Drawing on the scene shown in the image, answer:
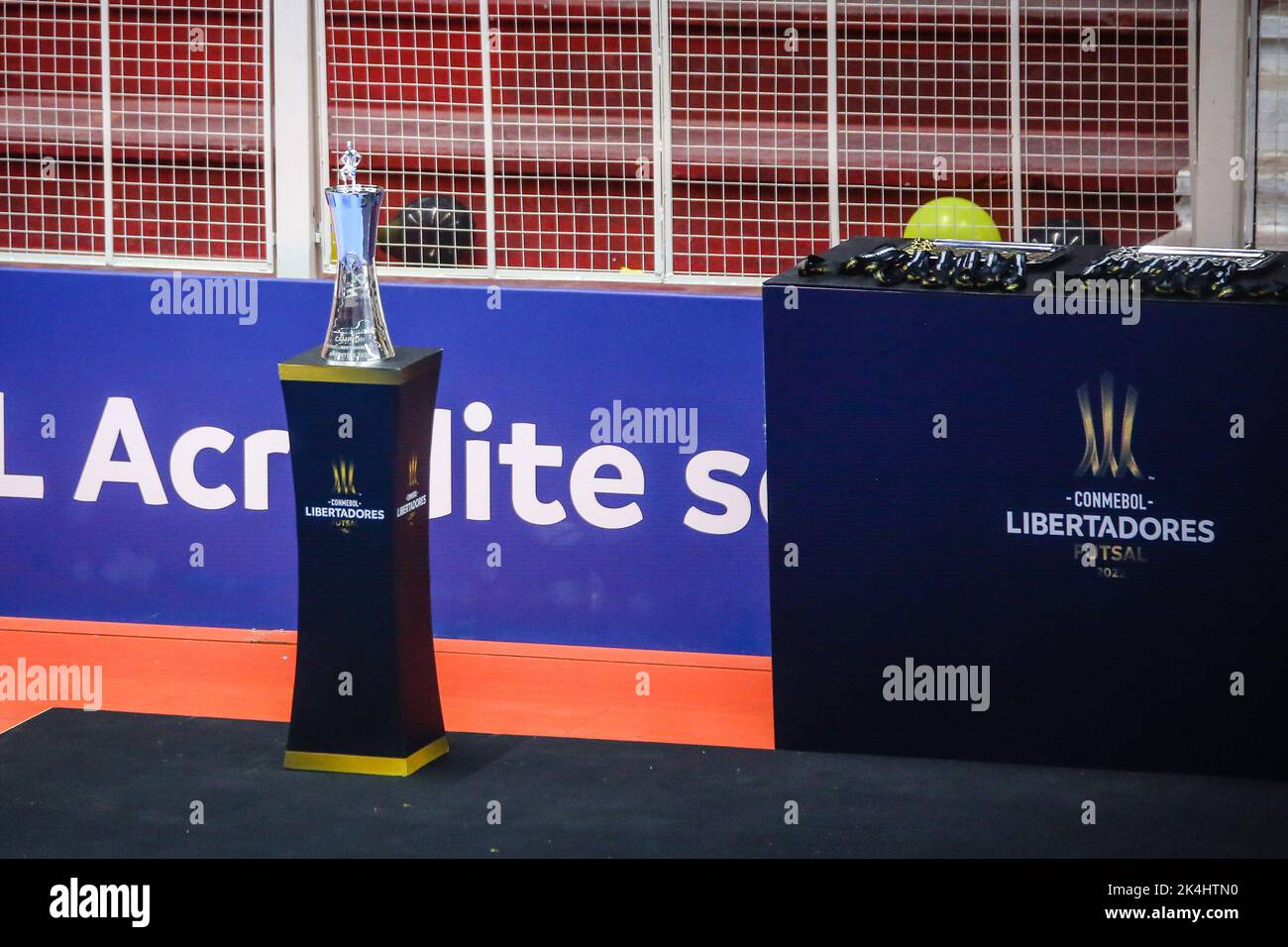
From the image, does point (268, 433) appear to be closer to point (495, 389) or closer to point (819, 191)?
point (495, 389)

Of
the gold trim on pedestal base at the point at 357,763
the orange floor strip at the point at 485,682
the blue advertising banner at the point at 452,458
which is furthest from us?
the blue advertising banner at the point at 452,458

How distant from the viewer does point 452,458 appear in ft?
19.2

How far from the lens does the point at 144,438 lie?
19.8 ft

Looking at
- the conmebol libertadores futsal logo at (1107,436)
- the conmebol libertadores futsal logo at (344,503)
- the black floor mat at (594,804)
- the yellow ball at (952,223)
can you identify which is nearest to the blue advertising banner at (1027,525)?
the conmebol libertadores futsal logo at (1107,436)

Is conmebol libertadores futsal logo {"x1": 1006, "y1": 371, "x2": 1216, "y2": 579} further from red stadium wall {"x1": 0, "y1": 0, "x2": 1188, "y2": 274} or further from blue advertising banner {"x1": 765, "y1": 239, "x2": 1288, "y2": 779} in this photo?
red stadium wall {"x1": 0, "y1": 0, "x2": 1188, "y2": 274}

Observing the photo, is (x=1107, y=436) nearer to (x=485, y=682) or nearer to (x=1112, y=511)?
(x=1112, y=511)

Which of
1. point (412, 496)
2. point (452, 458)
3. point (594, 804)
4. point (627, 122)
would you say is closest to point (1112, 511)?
point (594, 804)

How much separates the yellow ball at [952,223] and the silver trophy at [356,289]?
2322 mm

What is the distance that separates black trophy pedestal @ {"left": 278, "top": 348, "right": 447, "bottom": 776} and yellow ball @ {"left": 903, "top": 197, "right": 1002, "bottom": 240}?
7.29 feet

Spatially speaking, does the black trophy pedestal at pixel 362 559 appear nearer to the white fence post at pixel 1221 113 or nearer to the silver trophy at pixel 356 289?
the silver trophy at pixel 356 289

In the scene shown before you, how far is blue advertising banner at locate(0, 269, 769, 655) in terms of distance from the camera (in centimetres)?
570

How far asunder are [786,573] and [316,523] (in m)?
1.23

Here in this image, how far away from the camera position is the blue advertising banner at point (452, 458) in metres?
5.70
